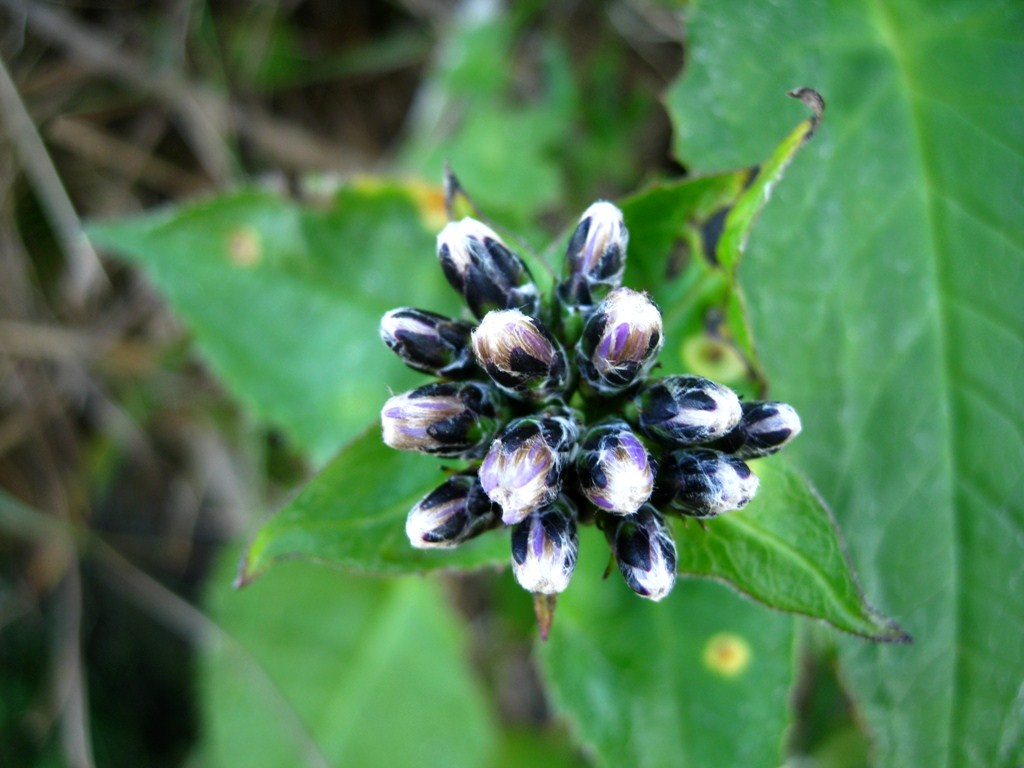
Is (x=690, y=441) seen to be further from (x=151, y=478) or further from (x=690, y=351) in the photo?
(x=151, y=478)

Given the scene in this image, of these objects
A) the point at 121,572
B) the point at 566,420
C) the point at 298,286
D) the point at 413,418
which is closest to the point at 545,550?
the point at 566,420

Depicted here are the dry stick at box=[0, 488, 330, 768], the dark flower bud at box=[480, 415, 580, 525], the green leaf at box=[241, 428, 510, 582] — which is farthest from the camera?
the dry stick at box=[0, 488, 330, 768]

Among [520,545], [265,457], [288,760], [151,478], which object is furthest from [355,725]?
[520,545]

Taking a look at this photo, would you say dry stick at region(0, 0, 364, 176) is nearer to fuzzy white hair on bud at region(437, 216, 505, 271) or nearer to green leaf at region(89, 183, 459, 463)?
green leaf at region(89, 183, 459, 463)

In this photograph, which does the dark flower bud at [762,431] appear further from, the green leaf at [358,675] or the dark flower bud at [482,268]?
the green leaf at [358,675]

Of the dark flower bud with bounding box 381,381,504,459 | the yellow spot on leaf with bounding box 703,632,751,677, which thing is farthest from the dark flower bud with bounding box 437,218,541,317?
the yellow spot on leaf with bounding box 703,632,751,677

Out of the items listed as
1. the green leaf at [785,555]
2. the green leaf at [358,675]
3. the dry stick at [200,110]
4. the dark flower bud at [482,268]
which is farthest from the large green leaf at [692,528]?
the dry stick at [200,110]

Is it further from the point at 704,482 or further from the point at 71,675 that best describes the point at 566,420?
the point at 71,675
